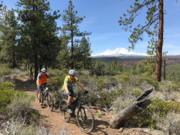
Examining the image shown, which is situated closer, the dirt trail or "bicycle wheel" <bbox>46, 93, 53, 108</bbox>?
the dirt trail

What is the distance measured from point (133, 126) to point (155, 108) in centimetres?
109

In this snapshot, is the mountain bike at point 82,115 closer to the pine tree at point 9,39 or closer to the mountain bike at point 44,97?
the mountain bike at point 44,97

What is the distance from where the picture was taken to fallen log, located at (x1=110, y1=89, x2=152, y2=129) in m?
11.1

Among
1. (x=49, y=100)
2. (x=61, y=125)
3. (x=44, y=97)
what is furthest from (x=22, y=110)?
(x=44, y=97)

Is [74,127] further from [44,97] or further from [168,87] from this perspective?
[168,87]

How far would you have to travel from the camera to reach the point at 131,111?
11.2m

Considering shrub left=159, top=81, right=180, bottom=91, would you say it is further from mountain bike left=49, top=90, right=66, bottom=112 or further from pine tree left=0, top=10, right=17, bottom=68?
pine tree left=0, top=10, right=17, bottom=68

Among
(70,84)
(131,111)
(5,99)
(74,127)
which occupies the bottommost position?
(74,127)

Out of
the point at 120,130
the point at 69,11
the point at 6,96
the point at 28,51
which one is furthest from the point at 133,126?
the point at 69,11

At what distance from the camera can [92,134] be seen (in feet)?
35.1

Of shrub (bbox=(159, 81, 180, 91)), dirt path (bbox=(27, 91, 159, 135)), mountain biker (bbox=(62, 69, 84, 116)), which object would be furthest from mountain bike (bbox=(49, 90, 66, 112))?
A: shrub (bbox=(159, 81, 180, 91))

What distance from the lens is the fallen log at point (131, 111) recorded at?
1113 centimetres

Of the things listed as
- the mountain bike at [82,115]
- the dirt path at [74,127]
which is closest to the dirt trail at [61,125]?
the dirt path at [74,127]

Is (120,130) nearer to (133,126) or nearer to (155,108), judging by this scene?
(133,126)
